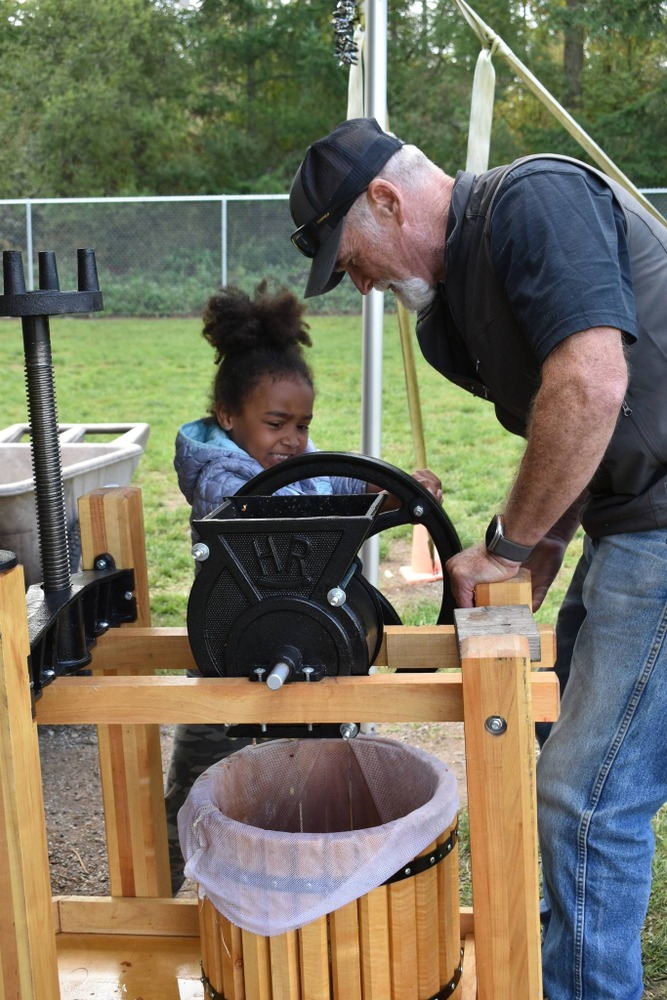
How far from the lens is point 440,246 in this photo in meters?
2.07

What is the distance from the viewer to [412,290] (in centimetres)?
213

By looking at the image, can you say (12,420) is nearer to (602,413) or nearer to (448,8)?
(602,413)

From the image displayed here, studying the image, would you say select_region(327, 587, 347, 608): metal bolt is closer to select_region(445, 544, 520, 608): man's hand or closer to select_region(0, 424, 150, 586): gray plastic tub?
select_region(445, 544, 520, 608): man's hand

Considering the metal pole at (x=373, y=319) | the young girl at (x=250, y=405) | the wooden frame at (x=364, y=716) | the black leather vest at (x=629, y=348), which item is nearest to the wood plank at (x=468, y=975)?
the wooden frame at (x=364, y=716)

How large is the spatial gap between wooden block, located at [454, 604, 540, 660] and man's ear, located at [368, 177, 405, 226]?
2.55 ft

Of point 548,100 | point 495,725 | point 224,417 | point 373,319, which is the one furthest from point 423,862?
point 548,100

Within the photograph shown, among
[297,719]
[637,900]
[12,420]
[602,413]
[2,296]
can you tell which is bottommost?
[12,420]

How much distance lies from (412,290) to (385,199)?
194 mm

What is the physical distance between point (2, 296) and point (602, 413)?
948 millimetres

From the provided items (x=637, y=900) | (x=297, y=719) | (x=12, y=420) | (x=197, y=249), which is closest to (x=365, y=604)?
(x=297, y=719)

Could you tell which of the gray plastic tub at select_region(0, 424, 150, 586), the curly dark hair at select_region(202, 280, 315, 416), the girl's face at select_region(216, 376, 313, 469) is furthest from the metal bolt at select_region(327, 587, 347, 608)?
the gray plastic tub at select_region(0, 424, 150, 586)

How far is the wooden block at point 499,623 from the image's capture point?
62.6 inches

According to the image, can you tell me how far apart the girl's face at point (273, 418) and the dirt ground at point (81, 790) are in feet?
4.04

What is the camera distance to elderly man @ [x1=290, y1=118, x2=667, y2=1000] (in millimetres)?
1790
